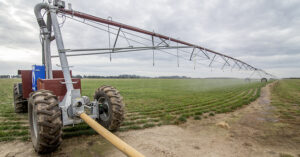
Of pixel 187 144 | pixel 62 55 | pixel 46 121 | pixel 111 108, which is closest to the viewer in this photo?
pixel 46 121

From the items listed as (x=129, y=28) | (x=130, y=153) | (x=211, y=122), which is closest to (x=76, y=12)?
(x=129, y=28)

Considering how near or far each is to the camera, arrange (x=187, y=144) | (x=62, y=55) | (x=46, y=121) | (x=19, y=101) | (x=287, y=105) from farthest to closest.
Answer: (x=287, y=105)
(x=19, y=101)
(x=187, y=144)
(x=62, y=55)
(x=46, y=121)

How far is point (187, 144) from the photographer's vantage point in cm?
494

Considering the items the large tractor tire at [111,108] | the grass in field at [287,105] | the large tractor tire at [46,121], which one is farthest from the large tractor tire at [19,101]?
the grass in field at [287,105]

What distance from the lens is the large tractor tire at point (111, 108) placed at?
5176 millimetres

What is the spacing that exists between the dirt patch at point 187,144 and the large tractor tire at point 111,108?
22.9 inches

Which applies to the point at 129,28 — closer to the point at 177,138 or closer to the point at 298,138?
the point at 177,138

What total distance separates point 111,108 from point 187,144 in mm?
2803

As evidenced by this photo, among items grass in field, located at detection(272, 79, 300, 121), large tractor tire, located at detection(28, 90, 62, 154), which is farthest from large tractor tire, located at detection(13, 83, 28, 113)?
grass in field, located at detection(272, 79, 300, 121)

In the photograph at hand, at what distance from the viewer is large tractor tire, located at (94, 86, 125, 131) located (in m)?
5.18

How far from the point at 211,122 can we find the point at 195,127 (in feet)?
4.21

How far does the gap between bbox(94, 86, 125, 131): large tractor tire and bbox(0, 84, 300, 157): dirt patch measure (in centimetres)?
58

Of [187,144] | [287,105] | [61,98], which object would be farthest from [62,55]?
[287,105]

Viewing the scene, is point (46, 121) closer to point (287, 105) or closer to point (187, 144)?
point (187, 144)
